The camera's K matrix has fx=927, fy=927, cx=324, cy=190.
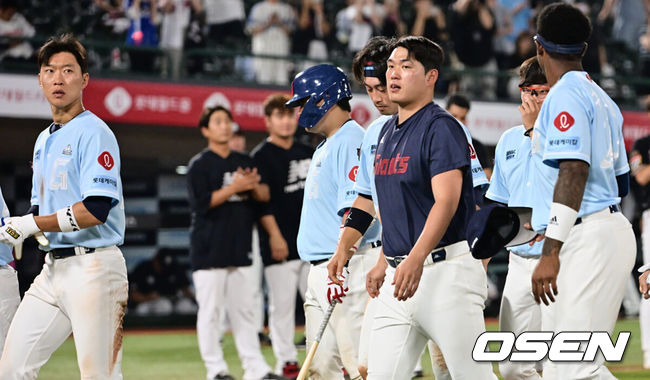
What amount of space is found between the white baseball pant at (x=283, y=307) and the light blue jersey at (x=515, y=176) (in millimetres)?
2866

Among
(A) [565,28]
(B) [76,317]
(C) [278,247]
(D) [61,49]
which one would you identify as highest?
(A) [565,28]

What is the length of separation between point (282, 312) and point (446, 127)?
4.50m

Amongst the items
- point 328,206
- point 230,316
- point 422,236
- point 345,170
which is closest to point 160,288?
point 230,316

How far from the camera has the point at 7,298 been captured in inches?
224

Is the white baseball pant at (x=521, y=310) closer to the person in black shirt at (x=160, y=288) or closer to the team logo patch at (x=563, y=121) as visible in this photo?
the team logo patch at (x=563, y=121)

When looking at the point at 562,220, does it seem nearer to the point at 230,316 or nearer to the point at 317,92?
the point at 317,92

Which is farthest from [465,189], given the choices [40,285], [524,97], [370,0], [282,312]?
[370,0]

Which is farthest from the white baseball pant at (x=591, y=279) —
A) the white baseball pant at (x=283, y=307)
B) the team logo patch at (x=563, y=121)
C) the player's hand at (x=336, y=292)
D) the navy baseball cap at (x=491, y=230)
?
the white baseball pant at (x=283, y=307)

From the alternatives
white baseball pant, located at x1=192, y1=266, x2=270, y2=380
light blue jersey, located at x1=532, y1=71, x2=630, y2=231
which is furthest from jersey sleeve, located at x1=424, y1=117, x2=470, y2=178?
white baseball pant, located at x1=192, y1=266, x2=270, y2=380

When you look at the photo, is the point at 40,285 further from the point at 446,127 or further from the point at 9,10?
the point at 9,10

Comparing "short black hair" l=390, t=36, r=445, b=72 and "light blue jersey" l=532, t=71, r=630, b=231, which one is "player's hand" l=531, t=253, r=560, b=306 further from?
"short black hair" l=390, t=36, r=445, b=72

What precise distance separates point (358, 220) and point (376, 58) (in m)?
1.24

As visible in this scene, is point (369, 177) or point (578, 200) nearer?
point (578, 200)

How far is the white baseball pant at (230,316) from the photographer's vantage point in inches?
322
